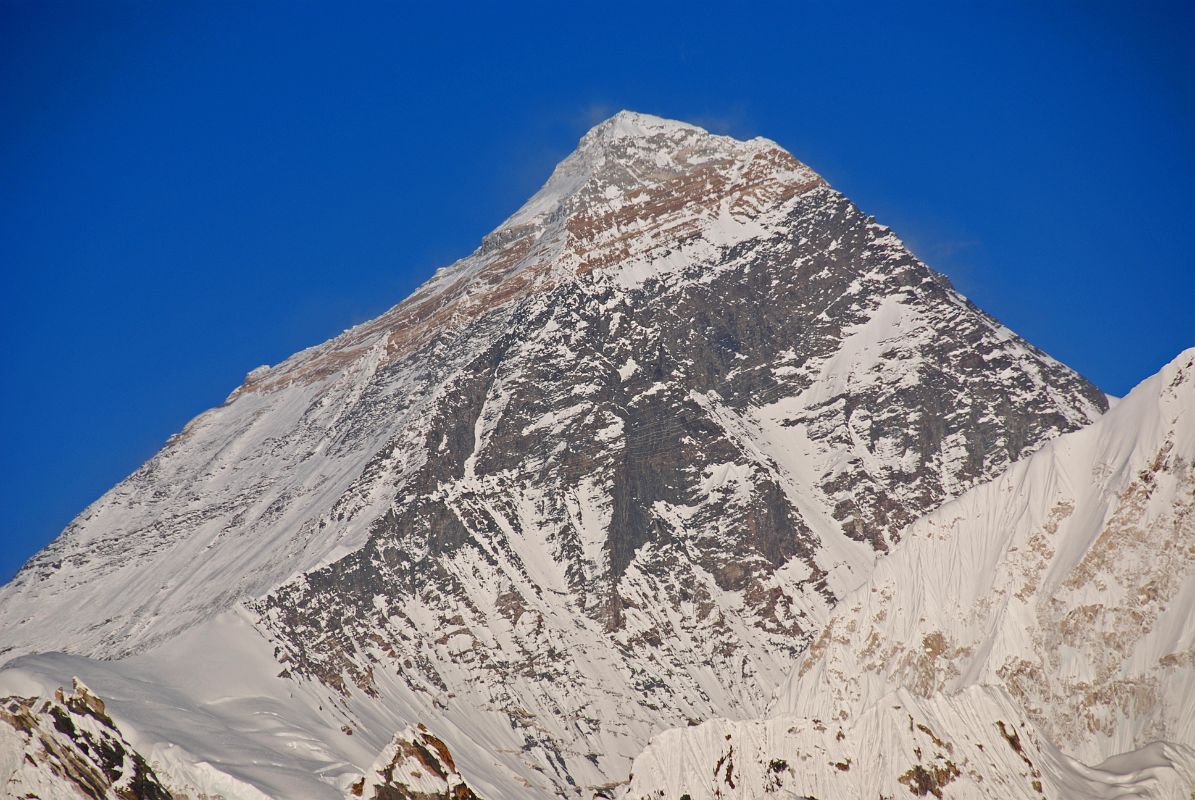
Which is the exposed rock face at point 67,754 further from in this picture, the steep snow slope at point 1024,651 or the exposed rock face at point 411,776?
the steep snow slope at point 1024,651

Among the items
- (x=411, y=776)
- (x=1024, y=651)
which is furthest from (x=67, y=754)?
(x=1024, y=651)

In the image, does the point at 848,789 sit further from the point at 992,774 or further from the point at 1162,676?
the point at 1162,676

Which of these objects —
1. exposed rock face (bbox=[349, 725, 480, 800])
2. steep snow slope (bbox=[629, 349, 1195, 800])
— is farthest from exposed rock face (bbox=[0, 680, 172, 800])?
steep snow slope (bbox=[629, 349, 1195, 800])

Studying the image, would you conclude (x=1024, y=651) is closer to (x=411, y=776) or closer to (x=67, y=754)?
(x=411, y=776)

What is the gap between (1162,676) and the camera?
5915 inches

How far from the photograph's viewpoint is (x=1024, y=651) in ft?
536

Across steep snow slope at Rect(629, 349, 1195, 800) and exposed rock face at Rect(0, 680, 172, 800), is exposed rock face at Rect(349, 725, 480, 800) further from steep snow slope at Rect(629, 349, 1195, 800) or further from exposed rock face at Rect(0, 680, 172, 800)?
exposed rock face at Rect(0, 680, 172, 800)

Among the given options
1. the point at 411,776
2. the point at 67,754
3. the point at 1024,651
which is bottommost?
the point at 1024,651

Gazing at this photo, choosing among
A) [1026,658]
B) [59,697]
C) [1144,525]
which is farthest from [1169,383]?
[59,697]

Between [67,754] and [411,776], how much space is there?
30573 millimetres

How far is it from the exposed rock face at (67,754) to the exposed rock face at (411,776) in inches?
779

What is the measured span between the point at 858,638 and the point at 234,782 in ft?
204

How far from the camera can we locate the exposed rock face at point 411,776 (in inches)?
5758

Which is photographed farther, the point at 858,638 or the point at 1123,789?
the point at 858,638
